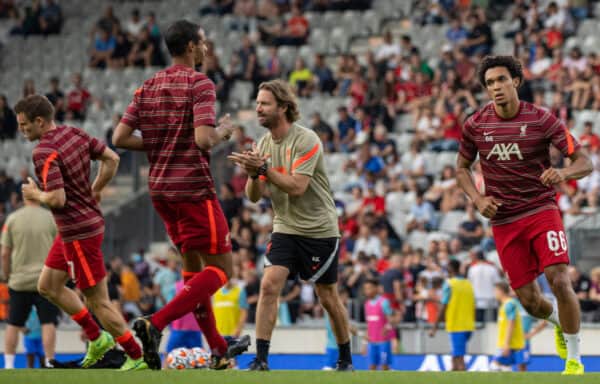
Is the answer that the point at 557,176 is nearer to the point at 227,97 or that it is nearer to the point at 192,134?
the point at 192,134

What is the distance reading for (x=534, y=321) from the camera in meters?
18.9

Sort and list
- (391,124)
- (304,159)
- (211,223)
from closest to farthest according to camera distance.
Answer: (211,223), (304,159), (391,124)

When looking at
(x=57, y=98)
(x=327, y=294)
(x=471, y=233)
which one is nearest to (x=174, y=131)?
(x=327, y=294)

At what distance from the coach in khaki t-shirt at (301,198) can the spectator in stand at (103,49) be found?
66.3ft

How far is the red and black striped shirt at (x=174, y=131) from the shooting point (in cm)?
925

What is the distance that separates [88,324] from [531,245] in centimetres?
346

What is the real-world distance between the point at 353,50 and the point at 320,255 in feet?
62.0

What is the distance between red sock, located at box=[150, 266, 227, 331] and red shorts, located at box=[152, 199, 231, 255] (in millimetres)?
169

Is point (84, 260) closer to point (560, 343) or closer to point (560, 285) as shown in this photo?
point (560, 285)

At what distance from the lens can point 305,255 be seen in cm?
979

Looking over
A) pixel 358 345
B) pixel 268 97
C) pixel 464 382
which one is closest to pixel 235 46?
pixel 358 345

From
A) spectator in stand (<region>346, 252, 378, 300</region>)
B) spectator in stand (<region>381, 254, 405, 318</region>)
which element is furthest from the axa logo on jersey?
spectator in stand (<region>346, 252, 378, 300</region>)

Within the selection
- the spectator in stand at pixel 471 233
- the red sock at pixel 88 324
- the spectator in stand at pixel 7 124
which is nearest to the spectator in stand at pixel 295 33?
→ the spectator in stand at pixel 7 124

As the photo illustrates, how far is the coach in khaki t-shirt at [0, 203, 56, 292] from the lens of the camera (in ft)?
48.1
